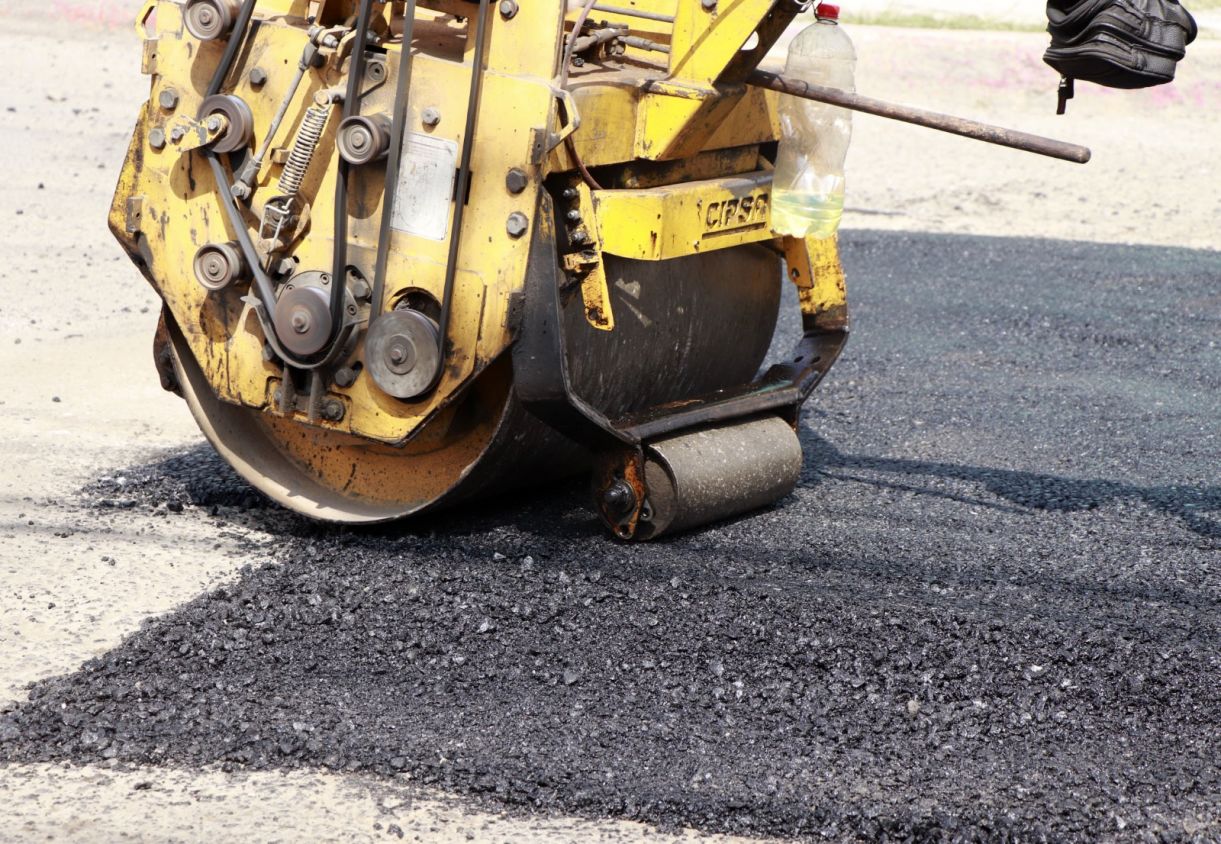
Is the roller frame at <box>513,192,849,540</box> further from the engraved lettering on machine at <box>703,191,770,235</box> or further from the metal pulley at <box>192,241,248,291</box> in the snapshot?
the metal pulley at <box>192,241,248,291</box>

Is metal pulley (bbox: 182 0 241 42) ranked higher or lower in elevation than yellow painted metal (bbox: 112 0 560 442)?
higher

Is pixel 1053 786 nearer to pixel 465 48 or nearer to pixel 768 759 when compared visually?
pixel 768 759

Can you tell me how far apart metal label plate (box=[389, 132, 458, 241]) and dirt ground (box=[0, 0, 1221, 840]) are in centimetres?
105

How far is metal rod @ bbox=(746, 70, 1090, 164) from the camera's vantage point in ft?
11.9

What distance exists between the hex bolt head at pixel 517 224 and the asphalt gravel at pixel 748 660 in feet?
2.78

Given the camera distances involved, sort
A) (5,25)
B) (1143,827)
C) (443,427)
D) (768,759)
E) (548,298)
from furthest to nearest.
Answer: (5,25) < (443,427) < (548,298) < (768,759) < (1143,827)

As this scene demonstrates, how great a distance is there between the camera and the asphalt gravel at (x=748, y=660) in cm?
302

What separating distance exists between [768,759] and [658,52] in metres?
2.13

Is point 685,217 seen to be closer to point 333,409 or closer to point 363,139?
point 363,139

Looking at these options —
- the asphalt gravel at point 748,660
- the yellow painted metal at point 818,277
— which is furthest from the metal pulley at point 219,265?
the yellow painted metal at point 818,277

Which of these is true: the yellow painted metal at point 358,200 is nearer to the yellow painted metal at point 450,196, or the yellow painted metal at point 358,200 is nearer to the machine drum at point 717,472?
the yellow painted metal at point 450,196

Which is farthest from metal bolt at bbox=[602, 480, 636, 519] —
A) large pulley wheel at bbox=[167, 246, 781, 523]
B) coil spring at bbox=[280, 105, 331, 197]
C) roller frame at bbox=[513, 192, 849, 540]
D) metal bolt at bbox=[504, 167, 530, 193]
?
coil spring at bbox=[280, 105, 331, 197]

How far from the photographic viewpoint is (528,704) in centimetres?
330

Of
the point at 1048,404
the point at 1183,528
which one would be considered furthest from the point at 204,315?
the point at 1048,404
